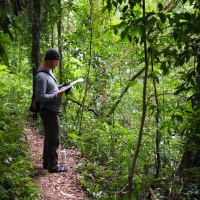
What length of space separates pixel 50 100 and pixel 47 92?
0.22m

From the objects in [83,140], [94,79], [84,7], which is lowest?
[83,140]

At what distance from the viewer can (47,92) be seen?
507cm

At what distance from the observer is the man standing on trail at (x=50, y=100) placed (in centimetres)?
492

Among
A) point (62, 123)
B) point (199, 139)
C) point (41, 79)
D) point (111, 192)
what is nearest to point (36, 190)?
point (111, 192)

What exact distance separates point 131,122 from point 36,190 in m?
4.60

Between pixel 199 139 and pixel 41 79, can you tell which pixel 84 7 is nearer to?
pixel 41 79

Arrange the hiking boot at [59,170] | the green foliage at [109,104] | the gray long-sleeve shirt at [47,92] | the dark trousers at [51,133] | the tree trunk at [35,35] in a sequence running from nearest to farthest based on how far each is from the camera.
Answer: the green foliage at [109,104] → the gray long-sleeve shirt at [47,92] → the dark trousers at [51,133] → the hiking boot at [59,170] → the tree trunk at [35,35]

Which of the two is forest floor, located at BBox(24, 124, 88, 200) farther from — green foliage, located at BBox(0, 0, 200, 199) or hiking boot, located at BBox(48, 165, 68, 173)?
green foliage, located at BBox(0, 0, 200, 199)

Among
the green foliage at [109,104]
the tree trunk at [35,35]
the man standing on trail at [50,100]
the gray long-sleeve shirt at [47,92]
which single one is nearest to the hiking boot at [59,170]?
the man standing on trail at [50,100]

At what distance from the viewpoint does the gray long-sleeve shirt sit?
16.0 feet

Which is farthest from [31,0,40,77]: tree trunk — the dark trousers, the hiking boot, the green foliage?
the hiking boot

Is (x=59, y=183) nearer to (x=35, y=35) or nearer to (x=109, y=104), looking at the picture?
(x=109, y=104)

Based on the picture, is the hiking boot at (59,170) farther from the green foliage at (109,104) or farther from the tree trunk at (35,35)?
the tree trunk at (35,35)

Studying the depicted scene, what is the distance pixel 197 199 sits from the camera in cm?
476
